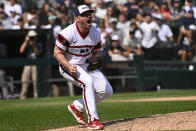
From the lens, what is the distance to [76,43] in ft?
21.9

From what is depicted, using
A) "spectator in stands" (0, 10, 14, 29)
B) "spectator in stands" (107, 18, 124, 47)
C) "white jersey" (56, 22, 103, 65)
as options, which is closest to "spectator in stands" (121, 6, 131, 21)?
"spectator in stands" (107, 18, 124, 47)

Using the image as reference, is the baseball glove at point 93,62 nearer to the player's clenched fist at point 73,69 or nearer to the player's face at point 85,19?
the player's clenched fist at point 73,69

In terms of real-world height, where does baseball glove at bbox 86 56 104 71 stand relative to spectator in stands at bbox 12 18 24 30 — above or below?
below

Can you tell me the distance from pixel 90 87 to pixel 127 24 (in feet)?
33.4

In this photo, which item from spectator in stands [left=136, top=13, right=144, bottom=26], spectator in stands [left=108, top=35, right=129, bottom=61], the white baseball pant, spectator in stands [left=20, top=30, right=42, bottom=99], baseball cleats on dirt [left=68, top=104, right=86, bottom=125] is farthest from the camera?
spectator in stands [left=136, top=13, right=144, bottom=26]

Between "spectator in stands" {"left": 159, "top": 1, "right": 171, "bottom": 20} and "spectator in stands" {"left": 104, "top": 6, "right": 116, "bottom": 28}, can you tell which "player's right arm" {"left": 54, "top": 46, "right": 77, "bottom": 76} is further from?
"spectator in stands" {"left": 159, "top": 1, "right": 171, "bottom": 20}

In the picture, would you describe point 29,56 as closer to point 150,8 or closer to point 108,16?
point 108,16

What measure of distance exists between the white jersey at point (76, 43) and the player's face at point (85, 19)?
0.14m

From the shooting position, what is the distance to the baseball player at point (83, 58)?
647 cm

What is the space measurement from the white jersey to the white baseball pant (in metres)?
0.16

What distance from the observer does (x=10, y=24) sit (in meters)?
15.6

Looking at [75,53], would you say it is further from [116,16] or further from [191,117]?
[116,16]

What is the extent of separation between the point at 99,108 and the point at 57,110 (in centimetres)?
91

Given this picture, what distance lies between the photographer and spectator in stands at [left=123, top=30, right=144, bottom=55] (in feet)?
51.3
